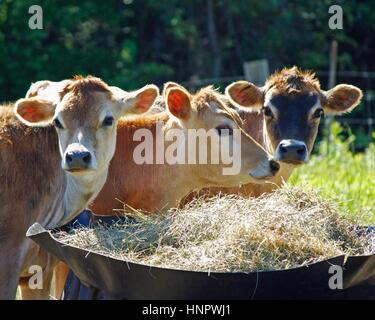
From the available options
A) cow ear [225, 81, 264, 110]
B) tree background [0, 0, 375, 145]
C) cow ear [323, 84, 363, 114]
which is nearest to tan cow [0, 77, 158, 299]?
cow ear [225, 81, 264, 110]

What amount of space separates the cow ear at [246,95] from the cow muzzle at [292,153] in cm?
78

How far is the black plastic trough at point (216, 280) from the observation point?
4.81 m

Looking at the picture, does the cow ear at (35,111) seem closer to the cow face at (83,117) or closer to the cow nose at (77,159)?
the cow face at (83,117)

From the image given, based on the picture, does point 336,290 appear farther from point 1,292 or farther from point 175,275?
point 1,292

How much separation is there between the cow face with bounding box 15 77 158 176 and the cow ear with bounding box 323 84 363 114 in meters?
1.77

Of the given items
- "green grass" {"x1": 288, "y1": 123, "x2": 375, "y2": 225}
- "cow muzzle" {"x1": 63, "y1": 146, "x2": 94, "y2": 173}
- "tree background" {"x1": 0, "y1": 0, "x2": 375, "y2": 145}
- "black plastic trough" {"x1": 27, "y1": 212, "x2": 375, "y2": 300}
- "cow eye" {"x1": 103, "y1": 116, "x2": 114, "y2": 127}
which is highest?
"tree background" {"x1": 0, "y1": 0, "x2": 375, "y2": 145}

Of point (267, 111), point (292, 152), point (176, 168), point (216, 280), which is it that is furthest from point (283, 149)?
point (216, 280)

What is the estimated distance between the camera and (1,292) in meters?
6.08

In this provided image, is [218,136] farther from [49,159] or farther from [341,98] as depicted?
[341,98]

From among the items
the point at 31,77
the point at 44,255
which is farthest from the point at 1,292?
the point at 31,77

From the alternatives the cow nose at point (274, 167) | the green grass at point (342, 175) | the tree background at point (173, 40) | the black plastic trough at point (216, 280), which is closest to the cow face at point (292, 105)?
the cow nose at point (274, 167)

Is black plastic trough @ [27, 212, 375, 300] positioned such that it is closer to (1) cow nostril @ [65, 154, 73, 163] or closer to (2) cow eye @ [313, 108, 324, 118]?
(1) cow nostril @ [65, 154, 73, 163]

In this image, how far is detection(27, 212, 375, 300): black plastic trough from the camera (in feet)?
15.8
